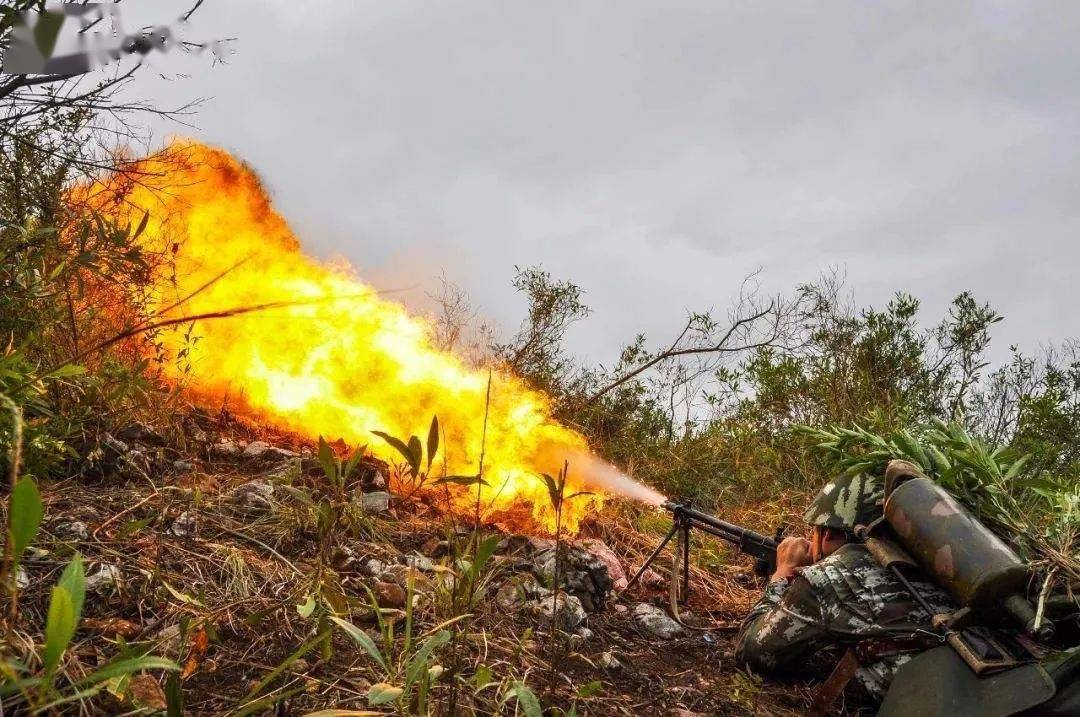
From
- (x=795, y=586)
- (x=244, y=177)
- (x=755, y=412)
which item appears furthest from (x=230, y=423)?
(x=755, y=412)

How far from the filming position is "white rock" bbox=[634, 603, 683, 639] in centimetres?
442

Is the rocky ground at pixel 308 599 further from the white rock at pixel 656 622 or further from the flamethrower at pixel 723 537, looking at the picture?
the flamethrower at pixel 723 537

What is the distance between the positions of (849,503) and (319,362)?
5.20 m

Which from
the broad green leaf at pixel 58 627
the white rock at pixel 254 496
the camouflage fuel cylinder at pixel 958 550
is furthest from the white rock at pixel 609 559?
the broad green leaf at pixel 58 627

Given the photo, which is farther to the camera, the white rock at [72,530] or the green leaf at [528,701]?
the white rock at [72,530]

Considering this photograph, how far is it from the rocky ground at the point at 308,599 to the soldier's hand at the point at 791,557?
66 cm

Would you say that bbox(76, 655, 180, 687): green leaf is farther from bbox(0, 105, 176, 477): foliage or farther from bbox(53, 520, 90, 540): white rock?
bbox(53, 520, 90, 540): white rock

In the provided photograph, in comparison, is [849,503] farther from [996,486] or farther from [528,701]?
[528,701]

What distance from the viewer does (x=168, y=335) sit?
21.6 feet

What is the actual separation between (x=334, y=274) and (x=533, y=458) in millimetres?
Result: 3251

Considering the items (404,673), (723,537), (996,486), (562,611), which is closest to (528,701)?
(404,673)

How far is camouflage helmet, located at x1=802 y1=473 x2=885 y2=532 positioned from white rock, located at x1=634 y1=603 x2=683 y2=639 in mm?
1183

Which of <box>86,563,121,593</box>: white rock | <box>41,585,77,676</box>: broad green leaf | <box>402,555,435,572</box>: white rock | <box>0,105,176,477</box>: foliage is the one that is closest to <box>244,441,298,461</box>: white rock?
<box>0,105,176,477</box>: foliage

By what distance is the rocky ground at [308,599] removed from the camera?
2.43m
